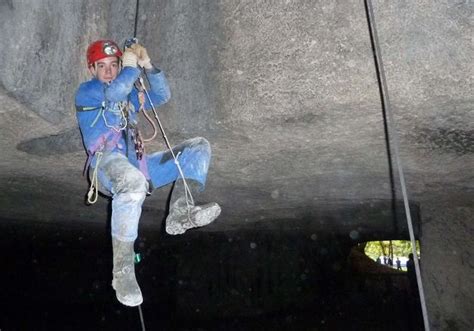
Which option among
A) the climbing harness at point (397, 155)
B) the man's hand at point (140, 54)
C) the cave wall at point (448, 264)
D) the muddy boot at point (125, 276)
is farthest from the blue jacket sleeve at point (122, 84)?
the cave wall at point (448, 264)

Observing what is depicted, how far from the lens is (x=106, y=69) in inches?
128

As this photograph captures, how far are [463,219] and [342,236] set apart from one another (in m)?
3.26

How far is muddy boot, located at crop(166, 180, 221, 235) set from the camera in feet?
9.50

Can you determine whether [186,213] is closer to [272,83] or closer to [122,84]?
[122,84]

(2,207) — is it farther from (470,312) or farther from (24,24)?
(470,312)

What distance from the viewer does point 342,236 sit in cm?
848

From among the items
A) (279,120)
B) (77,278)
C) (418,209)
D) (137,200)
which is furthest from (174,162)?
(77,278)

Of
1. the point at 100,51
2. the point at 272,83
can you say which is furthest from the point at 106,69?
the point at 272,83

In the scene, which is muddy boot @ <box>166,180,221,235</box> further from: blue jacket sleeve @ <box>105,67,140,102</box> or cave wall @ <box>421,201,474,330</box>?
cave wall @ <box>421,201,474,330</box>

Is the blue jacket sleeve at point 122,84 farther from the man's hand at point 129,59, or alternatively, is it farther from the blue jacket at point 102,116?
the blue jacket at point 102,116

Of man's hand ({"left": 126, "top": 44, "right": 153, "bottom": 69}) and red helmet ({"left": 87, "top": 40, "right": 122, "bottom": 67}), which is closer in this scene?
man's hand ({"left": 126, "top": 44, "right": 153, "bottom": 69})

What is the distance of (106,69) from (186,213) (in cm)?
122

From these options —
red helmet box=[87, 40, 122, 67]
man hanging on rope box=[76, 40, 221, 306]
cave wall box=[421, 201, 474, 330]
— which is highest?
red helmet box=[87, 40, 122, 67]

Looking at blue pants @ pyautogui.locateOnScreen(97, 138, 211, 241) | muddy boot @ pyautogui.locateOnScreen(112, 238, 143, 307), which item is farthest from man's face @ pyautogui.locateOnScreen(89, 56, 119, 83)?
muddy boot @ pyautogui.locateOnScreen(112, 238, 143, 307)
